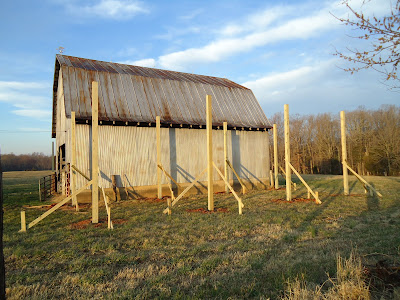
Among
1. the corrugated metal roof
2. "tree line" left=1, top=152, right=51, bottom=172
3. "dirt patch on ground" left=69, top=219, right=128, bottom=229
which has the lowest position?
"dirt patch on ground" left=69, top=219, right=128, bottom=229

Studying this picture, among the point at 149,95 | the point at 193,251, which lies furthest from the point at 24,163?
the point at 193,251

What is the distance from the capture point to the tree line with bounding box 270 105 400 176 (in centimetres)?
3991

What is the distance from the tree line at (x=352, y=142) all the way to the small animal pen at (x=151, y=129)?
28.3 m

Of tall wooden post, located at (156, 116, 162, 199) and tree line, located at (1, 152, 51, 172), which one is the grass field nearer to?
tall wooden post, located at (156, 116, 162, 199)

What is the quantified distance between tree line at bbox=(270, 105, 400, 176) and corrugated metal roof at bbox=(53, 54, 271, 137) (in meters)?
28.2

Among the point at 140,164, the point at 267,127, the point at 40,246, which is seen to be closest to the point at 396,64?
the point at 40,246

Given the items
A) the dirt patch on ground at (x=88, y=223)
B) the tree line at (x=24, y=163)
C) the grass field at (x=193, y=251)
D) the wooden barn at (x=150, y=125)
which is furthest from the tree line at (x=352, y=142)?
the tree line at (x=24, y=163)

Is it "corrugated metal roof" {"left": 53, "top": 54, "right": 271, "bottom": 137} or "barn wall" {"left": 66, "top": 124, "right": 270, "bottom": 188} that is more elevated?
"corrugated metal roof" {"left": 53, "top": 54, "right": 271, "bottom": 137}

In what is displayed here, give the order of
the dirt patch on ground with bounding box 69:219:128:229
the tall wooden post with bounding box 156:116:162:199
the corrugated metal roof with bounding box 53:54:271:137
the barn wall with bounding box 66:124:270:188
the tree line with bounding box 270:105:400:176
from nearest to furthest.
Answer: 1. the dirt patch on ground with bounding box 69:219:128:229
2. the barn wall with bounding box 66:124:270:188
3. the tall wooden post with bounding box 156:116:162:199
4. the corrugated metal roof with bounding box 53:54:271:137
5. the tree line with bounding box 270:105:400:176

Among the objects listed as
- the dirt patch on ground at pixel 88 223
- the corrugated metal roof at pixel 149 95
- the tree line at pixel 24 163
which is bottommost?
the dirt patch on ground at pixel 88 223

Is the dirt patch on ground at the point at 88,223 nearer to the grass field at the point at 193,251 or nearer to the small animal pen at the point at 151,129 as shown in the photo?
the grass field at the point at 193,251

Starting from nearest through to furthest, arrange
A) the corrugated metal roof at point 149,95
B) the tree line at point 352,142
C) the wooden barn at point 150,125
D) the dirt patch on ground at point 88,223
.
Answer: the dirt patch on ground at point 88,223
the wooden barn at point 150,125
the corrugated metal roof at point 149,95
the tree line at point 352,142

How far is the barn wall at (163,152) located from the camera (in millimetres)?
14492

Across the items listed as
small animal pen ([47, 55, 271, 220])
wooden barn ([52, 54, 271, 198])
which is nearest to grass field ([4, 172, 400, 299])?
small animal pen ([47, 55, 271, 220])
